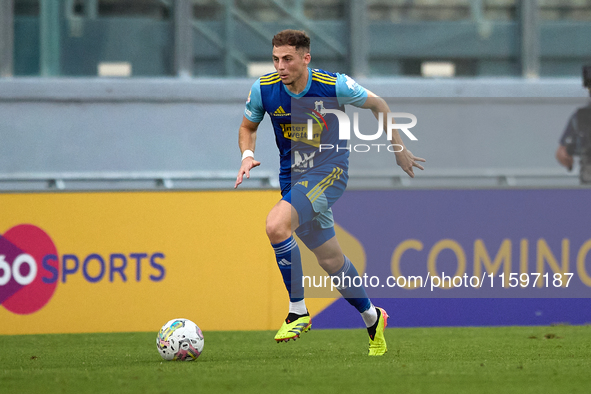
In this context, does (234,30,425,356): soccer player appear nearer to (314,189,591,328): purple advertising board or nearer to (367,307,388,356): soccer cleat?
(367,307,388,356): soccer cleat

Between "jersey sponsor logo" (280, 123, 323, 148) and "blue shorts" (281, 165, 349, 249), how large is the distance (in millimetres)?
185

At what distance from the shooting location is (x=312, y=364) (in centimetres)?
511

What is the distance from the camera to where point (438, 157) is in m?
11.5

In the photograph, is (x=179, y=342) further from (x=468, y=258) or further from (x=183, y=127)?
(x=183, y=127)

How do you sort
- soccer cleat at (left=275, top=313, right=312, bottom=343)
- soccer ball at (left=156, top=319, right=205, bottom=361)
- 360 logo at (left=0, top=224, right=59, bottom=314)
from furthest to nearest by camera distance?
360 logo at (left=0, top=224, right=59, bottom=314) → soccer ball at (left=156, top=319, right=205, bottom=361) → soccer cleat at (left=275, top=313, right=312, bottom=343)

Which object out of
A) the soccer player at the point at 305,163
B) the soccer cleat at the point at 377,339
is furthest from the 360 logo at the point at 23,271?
the soccer cleat at the point at 377,339

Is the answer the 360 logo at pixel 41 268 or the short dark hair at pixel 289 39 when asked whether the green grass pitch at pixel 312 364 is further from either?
the short dark hair at pixel 289 39

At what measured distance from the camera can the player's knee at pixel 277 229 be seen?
5.23 metres

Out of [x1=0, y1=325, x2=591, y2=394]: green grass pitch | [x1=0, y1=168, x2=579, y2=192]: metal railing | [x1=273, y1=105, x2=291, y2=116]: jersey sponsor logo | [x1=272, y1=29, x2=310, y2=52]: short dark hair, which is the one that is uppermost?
[x1=272, y1=29, x2=310, y2=52]: short dark hair

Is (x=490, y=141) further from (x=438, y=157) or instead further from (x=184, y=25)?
(x=184, y=25)

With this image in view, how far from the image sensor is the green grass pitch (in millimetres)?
4172

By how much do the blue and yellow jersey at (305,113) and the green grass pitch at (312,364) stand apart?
1.29 meters

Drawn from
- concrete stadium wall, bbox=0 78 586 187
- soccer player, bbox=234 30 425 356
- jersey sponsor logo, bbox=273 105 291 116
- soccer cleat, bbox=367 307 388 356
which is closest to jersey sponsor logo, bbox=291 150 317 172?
soccer player, bbox=234 30 425 356

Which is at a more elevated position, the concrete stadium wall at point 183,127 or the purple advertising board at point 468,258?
the concrete stadium wall at point 183,127
